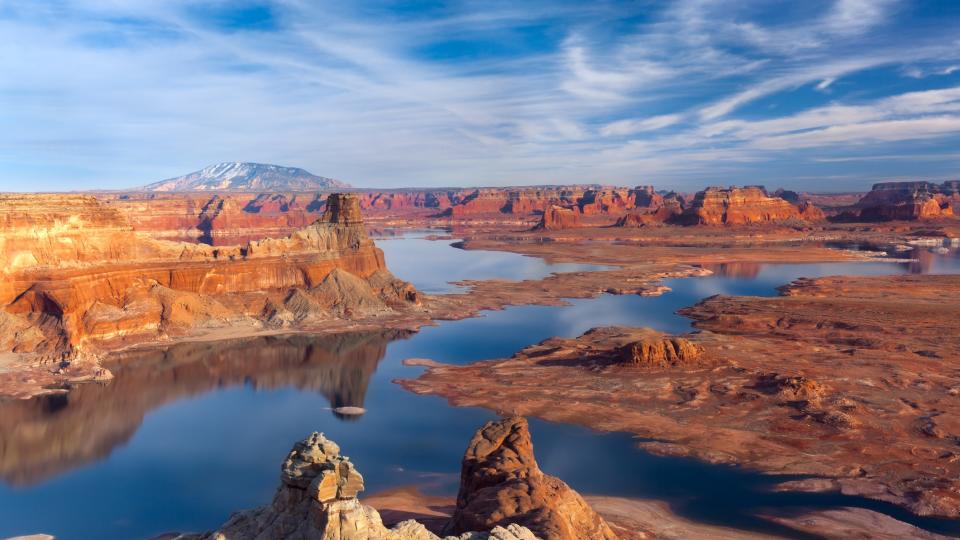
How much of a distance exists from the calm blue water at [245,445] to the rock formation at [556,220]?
132718 mm

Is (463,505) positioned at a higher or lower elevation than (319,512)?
lower

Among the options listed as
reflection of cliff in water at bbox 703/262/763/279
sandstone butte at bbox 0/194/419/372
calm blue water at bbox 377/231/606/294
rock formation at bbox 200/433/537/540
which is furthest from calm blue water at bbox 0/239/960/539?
reflection of cliff in water at bbox 703/262/763/279

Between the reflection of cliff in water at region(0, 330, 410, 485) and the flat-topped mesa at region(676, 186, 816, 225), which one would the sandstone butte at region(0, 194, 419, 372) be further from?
the flat-topped mesa at region(676, 186, 816, 225)

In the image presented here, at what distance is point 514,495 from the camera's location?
1992cm

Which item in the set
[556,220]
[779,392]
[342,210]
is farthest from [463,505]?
[556,220]

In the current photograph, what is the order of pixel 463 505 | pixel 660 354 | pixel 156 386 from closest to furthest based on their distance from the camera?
pixel 463 505 → pixel 156 386 → pixel 660 354

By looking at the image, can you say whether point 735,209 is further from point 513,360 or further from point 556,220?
point 513,360

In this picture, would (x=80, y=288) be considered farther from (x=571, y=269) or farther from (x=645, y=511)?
(x=571, y=269)

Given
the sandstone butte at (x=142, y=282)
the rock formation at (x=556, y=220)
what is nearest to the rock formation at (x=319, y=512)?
the sandstone butte at (x=142, y=282)

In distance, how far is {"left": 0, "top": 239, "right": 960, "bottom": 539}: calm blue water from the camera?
86.0 ft

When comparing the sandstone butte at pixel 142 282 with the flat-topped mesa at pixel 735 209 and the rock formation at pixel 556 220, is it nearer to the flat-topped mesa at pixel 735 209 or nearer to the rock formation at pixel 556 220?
the rock formation at pixel 556 220

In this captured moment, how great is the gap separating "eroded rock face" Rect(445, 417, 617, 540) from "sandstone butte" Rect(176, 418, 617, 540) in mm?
27

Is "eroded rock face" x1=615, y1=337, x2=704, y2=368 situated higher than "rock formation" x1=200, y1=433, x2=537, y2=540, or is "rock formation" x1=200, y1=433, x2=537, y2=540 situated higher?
"rock formation" x1=200, y1=433, x2=537, y2=540

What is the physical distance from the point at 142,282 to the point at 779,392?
48355 mm
